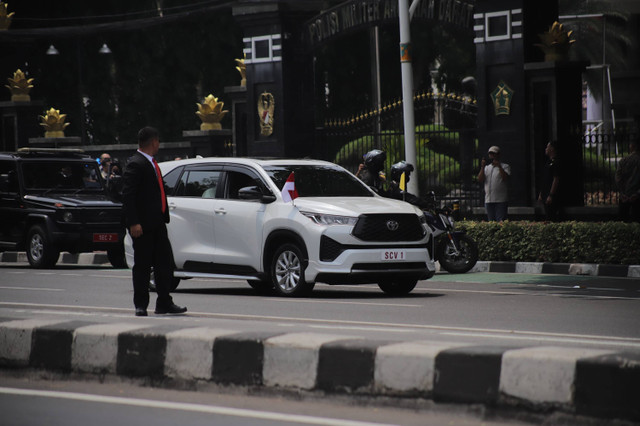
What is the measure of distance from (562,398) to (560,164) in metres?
14.5

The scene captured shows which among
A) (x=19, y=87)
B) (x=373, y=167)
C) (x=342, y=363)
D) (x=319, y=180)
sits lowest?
(x=342, y=363)

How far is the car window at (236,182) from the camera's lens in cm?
1481

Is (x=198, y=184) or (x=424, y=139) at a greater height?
(x=424, y=139)

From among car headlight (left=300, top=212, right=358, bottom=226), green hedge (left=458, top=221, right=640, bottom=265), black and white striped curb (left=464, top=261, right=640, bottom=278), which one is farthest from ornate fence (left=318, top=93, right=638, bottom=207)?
car headlight (left=300, top=212, right=358, bottom=226)

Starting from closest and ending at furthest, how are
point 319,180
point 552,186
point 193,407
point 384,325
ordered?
point 193,407 → point 384,325 → point 319,180 → point 552,186

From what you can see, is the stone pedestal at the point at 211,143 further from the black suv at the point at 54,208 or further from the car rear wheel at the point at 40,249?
the car rear wheel at the point at 40,249

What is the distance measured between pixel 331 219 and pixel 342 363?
6.37 metres

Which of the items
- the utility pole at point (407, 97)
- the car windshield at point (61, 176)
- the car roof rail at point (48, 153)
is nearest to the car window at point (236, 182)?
the utility pole at point (407, 97)

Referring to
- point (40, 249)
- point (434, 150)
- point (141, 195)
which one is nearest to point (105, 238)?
point (40, 249)

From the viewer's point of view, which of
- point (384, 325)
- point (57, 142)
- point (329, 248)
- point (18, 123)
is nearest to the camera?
point (384, 325)

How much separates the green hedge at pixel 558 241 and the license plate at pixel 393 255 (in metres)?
5.04

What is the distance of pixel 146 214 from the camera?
436 inches

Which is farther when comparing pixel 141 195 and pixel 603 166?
pixel 603 166

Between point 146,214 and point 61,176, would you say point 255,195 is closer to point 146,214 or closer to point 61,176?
point 146,214
